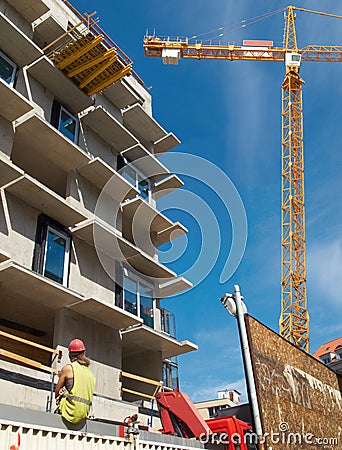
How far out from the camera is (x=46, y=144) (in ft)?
65.9

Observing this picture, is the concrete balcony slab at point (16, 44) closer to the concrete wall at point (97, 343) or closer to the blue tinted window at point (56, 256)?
the blue tinted window at point (56, 256)

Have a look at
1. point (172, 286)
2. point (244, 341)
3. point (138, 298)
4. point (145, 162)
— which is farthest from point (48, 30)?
point (244, 341)

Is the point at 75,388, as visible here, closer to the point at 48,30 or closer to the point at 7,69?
the point at 7,69

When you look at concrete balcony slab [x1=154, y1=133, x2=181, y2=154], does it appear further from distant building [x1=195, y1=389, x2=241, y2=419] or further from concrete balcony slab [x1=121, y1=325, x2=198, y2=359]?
distant building [x1=195, y1=389, x2=241, y2=419]

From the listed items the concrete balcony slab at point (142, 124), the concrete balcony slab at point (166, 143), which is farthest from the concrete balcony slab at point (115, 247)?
the concrete balcony slab at point (166, 143)

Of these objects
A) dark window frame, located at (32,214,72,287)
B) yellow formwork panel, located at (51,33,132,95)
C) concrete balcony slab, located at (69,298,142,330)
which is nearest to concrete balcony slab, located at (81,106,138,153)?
yellow formwork panel, located at (51,33,132,95)

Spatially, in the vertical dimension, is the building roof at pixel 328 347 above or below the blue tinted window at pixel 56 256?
above

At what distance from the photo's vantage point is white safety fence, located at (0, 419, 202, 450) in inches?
314

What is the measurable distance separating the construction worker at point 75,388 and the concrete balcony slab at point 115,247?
11454 mm

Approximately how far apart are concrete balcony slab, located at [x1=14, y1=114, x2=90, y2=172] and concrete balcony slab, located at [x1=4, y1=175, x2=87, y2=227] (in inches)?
89.2

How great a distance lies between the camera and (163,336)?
22656 millimetres

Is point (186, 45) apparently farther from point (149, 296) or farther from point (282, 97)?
point (149, 296)

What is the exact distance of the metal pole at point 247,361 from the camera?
38.1 feet

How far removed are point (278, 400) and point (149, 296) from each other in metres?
11.7
